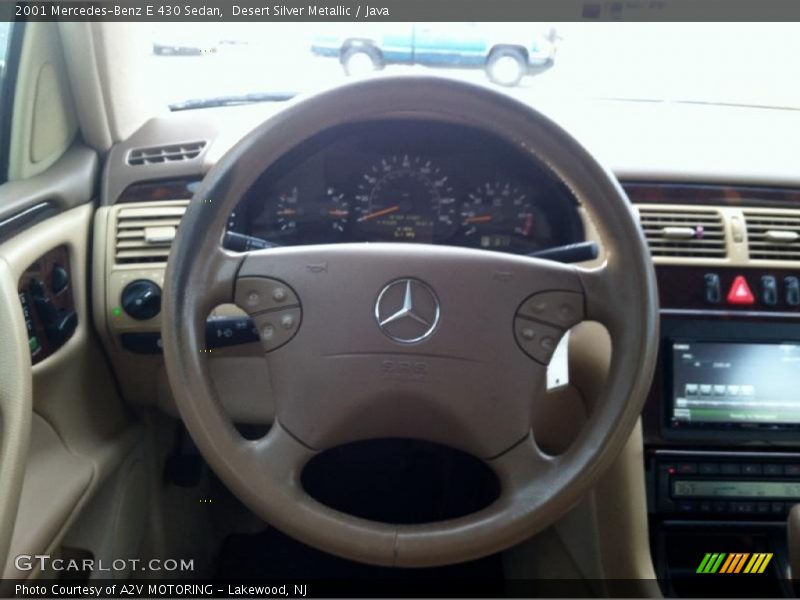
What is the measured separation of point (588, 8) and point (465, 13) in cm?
26

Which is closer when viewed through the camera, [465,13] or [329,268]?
[329,268]

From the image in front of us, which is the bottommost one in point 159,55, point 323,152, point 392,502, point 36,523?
point 392,502

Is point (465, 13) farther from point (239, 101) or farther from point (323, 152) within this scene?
point (239, 101)

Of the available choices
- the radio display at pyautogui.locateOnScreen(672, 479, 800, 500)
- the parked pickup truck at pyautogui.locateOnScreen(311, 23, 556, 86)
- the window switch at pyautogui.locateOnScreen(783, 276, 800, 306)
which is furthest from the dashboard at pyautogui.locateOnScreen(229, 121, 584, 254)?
the radio display at pyautogui.locateOnScreen(672, 479, 800, 500)

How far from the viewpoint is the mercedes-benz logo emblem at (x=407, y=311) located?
1.16 m

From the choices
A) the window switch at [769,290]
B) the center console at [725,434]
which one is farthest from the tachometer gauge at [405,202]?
the window switch at [769,290]

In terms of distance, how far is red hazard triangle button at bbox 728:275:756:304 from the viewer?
1616mm

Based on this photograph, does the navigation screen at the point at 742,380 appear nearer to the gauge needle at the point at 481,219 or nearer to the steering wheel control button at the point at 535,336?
the gauge needle at the point at 481,219

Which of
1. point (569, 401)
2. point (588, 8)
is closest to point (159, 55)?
point (588, 8)

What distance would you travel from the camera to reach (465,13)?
1569mm

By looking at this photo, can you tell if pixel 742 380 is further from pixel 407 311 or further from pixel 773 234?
pixel 407 311

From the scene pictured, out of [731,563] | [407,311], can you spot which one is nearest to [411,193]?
[407,311]

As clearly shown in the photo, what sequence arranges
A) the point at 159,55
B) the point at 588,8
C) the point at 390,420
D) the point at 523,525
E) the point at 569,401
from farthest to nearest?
1. the point at 159,55
2. the point at 588,8
3. the point at 569,401
4. the point at 390,420
5. the point at 523,525

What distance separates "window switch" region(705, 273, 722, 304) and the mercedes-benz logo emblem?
2.36 feet
